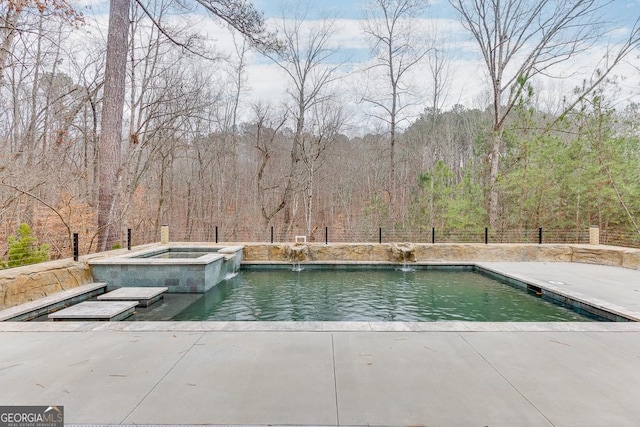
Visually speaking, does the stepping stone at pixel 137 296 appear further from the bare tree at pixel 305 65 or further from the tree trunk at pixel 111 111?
the bare tree at pixel 305 65

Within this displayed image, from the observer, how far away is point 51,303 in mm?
4523

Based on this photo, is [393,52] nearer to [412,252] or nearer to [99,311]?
[412,252]

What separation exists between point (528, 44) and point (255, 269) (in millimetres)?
12264

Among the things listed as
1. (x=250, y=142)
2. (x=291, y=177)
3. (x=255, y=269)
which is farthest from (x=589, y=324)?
(x=250, y=142)

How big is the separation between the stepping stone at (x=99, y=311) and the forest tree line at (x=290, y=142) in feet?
8.50

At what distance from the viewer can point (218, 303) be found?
5336 millimetres

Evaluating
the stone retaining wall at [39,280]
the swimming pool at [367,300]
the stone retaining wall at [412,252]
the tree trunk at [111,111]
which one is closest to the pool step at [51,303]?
the stone retaining wall at [39,280]

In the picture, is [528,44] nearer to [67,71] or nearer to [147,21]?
[147,21]

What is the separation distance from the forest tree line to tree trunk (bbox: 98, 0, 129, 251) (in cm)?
70

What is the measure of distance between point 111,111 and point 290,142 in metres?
10.1

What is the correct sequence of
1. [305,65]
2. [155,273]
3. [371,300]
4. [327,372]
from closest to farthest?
[327,372], [371,300], [155,273], [305,65]

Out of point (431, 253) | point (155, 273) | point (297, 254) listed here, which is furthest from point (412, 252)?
point (155, 273)

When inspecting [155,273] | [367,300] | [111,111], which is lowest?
[367,300]

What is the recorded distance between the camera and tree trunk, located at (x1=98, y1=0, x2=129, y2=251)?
294 inches
